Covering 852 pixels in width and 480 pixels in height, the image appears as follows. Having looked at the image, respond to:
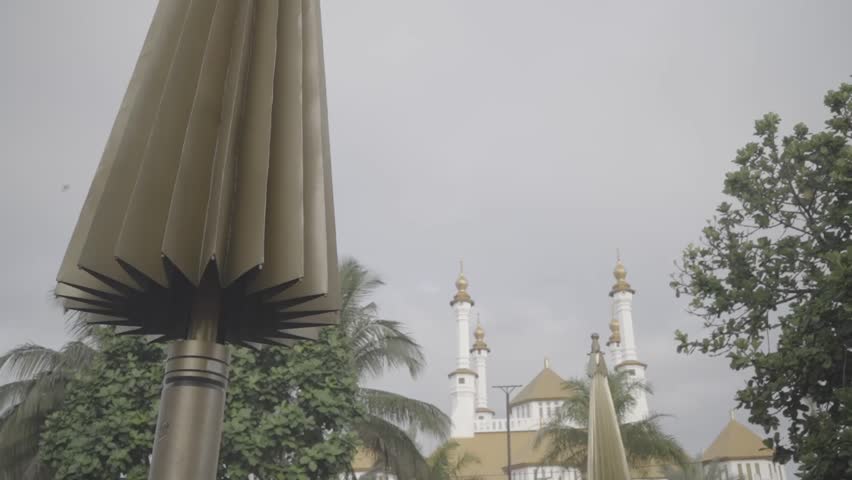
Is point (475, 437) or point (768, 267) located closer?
point (768, 267)

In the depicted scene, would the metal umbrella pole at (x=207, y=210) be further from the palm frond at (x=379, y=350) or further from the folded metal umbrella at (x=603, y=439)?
the palm frond at (x=379, y=350)

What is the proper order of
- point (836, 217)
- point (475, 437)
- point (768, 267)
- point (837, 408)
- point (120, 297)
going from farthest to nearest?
point (475, 437) < point (768, 267) < point (836, 217) < point (837, 408) < point (120, 297)

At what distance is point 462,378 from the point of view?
56.8m

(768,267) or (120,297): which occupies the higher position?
(768,267)

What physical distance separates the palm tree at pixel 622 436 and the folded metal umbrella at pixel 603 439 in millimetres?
14210

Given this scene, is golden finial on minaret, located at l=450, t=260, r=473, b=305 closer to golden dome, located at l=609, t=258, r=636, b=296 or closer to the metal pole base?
golden dome, located at l=609, t=258, r=636, b=296

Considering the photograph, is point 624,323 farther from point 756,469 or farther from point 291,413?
point 291,413

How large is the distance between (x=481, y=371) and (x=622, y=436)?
39189 millimetres

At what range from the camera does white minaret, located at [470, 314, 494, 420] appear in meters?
60.5

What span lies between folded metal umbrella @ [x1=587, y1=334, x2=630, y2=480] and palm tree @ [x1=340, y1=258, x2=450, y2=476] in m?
6.34

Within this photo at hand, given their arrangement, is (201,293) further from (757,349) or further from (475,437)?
(475,437)

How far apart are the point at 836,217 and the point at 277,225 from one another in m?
7.24

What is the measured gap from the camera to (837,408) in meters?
7.11

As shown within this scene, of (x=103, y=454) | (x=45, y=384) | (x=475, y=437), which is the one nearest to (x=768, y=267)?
(x=103, y=454)
